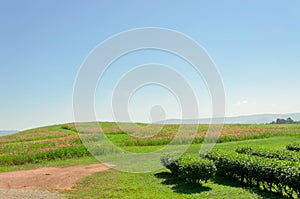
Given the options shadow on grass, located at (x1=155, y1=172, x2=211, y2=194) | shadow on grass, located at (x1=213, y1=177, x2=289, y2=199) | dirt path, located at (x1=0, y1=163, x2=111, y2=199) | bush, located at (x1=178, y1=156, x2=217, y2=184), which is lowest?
shadow on grass, located at (x1=213, y1=177, x2=289, y2=199)

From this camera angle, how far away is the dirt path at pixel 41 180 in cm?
1234

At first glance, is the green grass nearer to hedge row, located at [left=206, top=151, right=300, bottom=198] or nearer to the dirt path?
hedge row, located at [left=206, top=151, right=300, bottom=198]

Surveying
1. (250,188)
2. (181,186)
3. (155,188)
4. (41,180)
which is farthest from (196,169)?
(41,180)

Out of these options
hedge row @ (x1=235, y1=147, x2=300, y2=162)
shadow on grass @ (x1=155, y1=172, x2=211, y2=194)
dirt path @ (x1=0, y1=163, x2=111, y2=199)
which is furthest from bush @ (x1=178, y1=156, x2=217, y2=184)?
dirt path @ (x1=0, y1=163, x2=111, y2=199)

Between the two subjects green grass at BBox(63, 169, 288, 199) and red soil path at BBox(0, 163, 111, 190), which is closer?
green grass at BBox(63, 169, 288, 199)

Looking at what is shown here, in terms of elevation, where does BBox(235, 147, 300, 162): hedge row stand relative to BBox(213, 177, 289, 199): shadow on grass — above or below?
above

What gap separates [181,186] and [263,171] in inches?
143

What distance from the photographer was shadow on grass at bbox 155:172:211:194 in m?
11.9

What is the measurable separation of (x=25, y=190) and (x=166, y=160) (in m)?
6.89

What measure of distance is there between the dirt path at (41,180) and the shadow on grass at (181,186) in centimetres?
466

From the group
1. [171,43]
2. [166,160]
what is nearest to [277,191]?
[166,160]

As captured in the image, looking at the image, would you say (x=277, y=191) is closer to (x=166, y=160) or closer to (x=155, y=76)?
(x=166, y=160)

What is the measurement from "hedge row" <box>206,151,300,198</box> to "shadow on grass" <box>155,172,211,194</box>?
1.68 meters

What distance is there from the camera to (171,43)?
1647 cm
